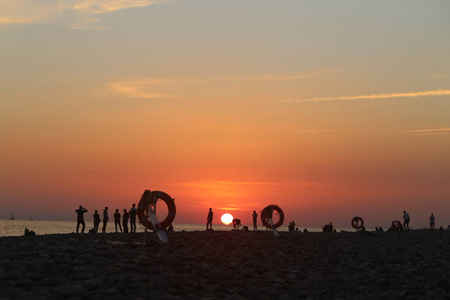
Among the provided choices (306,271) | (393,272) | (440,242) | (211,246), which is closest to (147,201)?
(211,246)

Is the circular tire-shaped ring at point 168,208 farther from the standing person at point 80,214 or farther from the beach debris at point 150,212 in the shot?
the standing person at point 80,214

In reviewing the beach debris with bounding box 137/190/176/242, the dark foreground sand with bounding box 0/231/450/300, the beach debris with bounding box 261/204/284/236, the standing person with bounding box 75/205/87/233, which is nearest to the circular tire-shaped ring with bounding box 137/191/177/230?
the beach debris with bounding box 137/190/176/242

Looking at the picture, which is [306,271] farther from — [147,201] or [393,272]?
[147,201]

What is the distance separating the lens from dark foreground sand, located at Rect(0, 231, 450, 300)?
2067 cm

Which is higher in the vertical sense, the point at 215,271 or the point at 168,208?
the point at 168,208

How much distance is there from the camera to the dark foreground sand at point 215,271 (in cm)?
2067

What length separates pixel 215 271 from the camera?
26.0m

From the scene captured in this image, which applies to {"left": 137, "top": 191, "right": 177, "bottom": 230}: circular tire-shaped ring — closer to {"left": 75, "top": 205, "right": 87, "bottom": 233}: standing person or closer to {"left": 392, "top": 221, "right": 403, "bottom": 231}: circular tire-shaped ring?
{"left": 75, "top": 205, "right": 87, "bottom": 233}: standing person

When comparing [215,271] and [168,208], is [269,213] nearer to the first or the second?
[168,208]

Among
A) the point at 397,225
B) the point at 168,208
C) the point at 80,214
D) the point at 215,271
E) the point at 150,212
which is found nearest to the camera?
the point at 215,271

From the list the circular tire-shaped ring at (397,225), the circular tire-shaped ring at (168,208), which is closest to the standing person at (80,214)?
the circular tire-shaped ring at (168,208)

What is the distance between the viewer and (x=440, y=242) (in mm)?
41969

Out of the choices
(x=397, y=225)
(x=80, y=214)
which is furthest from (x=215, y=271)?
(x=397, y=225)

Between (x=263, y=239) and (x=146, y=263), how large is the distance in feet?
52.3
